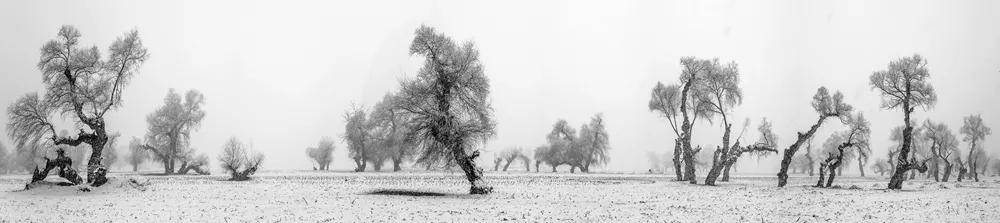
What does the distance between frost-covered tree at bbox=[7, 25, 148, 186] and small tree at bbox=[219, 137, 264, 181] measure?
1175 centimetres

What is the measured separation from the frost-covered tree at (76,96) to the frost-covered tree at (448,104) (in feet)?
54.7

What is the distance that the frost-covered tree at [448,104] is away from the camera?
2845 cm

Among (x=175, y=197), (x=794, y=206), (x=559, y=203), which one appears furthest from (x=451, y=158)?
(x=794, y=206)

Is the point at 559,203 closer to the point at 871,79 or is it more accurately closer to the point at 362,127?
the point at 871,79

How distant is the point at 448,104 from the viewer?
29.1 meters

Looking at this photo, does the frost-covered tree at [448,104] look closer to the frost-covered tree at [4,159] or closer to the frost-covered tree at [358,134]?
the frost-covered tree at [358,134]

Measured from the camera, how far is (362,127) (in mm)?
78875

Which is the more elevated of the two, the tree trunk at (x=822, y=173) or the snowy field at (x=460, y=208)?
the tree trunk at (x=822, y=173)

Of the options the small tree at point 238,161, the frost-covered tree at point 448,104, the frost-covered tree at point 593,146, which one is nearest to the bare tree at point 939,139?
the frost-covered tree at point 593,146

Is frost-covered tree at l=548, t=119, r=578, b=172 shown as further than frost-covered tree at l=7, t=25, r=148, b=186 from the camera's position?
Yes

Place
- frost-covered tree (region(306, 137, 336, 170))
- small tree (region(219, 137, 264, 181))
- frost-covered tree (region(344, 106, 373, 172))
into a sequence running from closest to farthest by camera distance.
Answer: small tree (region(219, 137, 264, 181)) → frost-covered tree (region(344, 106, 373, 172)) → frost-covered tree (region(306, 137, 336, 170))

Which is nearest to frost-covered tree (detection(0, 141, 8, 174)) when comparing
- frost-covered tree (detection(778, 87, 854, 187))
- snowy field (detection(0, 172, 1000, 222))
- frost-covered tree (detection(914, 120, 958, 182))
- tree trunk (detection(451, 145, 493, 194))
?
snowy field (detection(0, 172, 1000, 222))

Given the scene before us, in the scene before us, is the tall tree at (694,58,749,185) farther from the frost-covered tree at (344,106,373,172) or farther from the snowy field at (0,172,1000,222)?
the frost-covered tree at (344,106,373,172)

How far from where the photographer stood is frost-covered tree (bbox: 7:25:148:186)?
30922 millimetres
